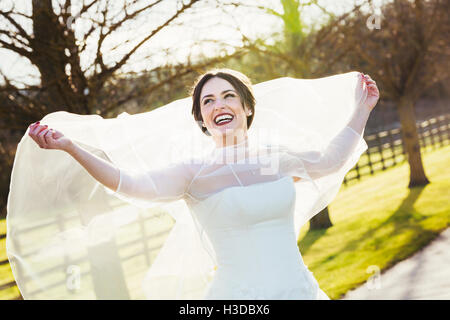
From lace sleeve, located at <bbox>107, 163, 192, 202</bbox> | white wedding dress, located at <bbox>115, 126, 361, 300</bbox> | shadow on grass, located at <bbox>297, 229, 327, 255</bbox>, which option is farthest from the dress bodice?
shadow on grass, located at <bbox>297, 229, 327, 255</bbox>

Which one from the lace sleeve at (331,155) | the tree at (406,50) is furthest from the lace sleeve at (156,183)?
the tree at (406,50)

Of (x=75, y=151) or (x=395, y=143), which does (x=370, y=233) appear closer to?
(x=75, y=151)

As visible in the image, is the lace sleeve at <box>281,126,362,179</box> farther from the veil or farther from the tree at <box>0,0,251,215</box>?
the tree at <box>0,0,251,215</box>

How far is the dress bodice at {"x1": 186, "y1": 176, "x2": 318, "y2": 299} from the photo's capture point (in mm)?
2363

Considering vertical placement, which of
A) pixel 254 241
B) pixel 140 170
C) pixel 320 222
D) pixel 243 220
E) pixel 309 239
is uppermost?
pixel 140 170

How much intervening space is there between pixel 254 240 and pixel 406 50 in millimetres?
10571

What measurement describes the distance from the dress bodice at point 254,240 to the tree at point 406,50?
900 cm

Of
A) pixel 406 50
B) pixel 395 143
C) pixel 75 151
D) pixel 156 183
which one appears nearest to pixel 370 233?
pixel 406 50

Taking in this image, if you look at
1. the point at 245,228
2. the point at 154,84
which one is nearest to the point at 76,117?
the point at 245,228

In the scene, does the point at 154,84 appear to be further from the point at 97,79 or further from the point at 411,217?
the point at 411,217

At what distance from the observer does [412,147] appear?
12.0m

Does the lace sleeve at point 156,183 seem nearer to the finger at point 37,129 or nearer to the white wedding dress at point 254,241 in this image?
the white wedding dress at point 254,241

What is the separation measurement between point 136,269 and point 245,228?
13.9 feet

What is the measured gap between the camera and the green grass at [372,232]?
6598 millimetres
